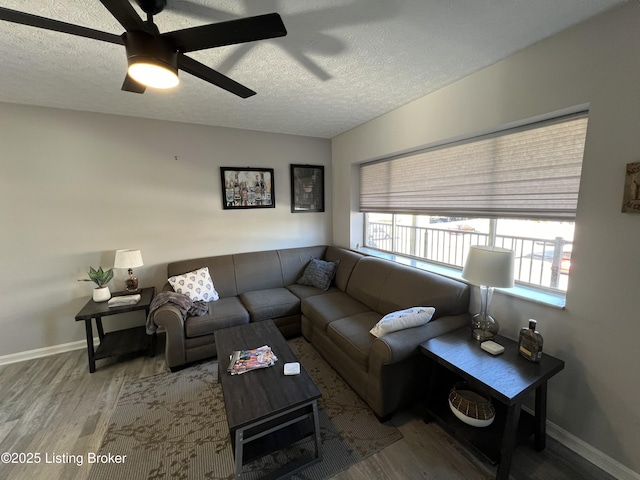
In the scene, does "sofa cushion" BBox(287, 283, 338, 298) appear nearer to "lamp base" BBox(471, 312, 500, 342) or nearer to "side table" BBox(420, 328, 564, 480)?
"side table" BBox(420, 328, 564, 480)

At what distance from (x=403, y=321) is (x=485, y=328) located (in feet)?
1.83

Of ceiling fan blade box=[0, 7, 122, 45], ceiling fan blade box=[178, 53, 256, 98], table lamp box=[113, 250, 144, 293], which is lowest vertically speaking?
table lamp box=[113, 250, 144, 293]

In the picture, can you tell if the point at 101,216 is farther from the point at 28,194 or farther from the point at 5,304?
the point at 5,304

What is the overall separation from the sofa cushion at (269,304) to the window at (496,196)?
1501 millimetres

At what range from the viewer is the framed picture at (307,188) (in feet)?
12.3

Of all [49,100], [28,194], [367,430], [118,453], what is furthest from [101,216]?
[367,430]

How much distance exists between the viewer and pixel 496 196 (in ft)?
6.84

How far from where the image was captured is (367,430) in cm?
179

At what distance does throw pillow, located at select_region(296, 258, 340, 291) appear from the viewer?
10.9ft

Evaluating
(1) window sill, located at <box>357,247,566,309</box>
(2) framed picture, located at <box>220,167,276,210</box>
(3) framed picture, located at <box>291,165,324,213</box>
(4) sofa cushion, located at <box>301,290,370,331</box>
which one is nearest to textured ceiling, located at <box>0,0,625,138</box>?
(2) framed picture, located at <box>220,167,276,210</box>

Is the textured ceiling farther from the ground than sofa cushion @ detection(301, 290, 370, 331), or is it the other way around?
the textured ceiling

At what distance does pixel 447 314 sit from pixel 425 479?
3.57ft

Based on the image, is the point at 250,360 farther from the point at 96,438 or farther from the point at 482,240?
the point at 482,240

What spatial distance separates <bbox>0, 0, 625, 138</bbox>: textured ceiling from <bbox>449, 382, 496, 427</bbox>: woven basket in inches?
87.1
